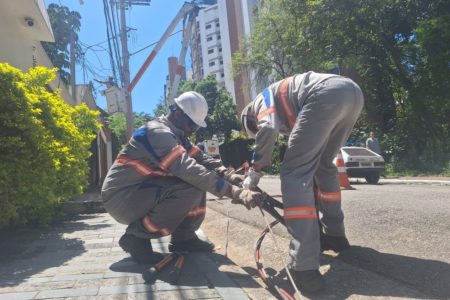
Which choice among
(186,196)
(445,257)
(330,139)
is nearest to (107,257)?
(186,196)

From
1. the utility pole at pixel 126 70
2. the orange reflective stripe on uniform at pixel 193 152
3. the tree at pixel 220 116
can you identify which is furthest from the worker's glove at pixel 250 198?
the tree at pixel 220 116

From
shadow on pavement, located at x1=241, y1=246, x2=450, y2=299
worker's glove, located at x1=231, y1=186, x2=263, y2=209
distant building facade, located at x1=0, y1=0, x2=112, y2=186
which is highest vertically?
distant building facade, located at x1=0, y1=0, x2=112, y2=186

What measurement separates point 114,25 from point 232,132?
26087 mm

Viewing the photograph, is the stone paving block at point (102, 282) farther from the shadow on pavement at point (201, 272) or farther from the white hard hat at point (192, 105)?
the white hard hat at point (192, 105)

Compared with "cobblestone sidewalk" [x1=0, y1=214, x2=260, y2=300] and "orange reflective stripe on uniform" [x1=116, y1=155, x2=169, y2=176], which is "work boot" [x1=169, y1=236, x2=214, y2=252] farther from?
"orange reflective stripe on uniform" [x1=116, y1=155, x2=169, y2=176]

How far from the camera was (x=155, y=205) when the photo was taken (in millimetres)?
3326

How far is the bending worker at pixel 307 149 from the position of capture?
98.1 inches

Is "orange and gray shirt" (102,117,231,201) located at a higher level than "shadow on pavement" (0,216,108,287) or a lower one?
higher

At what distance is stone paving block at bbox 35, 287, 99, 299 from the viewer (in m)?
2.50

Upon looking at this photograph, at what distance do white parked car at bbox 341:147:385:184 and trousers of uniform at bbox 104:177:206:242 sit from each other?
28.4 feet

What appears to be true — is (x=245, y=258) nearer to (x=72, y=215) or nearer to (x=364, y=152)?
(x=72, y=215)

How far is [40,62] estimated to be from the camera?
9.64 metres

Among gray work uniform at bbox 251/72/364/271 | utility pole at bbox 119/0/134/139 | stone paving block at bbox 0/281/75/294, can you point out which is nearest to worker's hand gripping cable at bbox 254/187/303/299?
gray work uniform at bbox 251/72/364/271

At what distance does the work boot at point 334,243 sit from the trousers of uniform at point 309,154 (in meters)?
0.56
